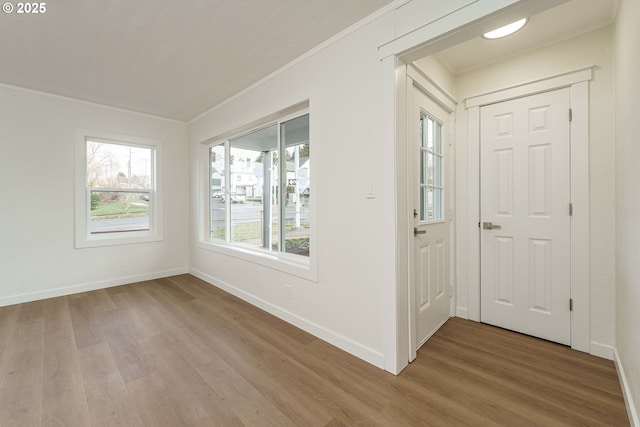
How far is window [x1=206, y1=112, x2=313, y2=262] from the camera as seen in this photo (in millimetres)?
2789

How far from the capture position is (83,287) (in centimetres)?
359

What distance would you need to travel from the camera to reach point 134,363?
6.49ft

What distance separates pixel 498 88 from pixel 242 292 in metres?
3.47

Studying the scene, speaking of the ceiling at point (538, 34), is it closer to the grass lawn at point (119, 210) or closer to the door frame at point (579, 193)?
the door frame at point (579, 193)

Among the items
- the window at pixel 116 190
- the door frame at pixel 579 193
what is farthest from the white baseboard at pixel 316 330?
the window at pixel 116 190

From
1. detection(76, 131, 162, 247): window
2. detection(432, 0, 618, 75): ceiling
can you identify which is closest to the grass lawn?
detection(76, 131, 162, 247): window

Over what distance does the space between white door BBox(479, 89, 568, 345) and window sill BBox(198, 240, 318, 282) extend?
1.72 metres

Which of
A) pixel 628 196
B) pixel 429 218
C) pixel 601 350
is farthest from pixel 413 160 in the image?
pixel 601 350

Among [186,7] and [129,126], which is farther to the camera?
[129,126]

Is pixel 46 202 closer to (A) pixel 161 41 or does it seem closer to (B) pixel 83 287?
(B) pixel 83 287

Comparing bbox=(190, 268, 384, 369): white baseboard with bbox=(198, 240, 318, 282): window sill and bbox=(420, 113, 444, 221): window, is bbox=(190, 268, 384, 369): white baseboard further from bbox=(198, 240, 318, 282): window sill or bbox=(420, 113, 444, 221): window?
bbox=(420, 113, 444, 221): window

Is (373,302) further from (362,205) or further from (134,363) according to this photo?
(134,363)

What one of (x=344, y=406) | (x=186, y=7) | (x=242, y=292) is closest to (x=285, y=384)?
(x=344, y=406)

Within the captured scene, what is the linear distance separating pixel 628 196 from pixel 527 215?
884mm
